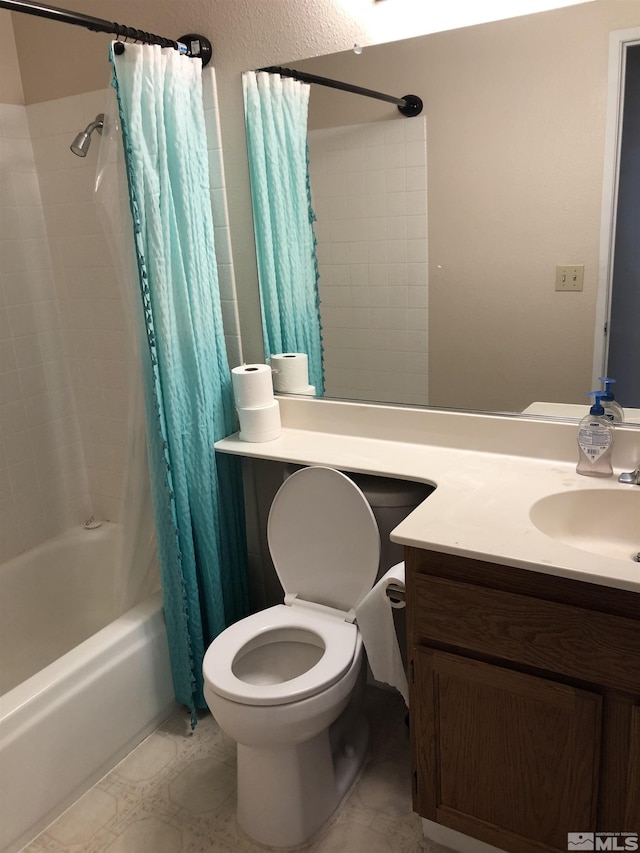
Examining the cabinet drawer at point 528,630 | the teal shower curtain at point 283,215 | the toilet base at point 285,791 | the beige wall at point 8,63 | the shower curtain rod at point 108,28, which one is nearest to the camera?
the cabinet drawer at point 528,630

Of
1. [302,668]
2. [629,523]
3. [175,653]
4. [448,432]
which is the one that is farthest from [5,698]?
[629,523]

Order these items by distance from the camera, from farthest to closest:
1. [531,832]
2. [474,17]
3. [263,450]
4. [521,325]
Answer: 1. [263,450]
2. [521,325]
3. [474,17]
4. [531,832]

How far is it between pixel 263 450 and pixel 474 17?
4.02 feet

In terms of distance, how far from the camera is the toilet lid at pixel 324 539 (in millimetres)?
1802

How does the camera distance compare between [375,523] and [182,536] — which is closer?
[375,523]

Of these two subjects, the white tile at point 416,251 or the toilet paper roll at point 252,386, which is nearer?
the white tile at point 416,251

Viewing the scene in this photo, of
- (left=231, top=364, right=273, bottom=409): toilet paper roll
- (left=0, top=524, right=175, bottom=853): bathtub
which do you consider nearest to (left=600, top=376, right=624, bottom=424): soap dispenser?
(left=231, top=364, right=273, bottom=409): toilet paper roll

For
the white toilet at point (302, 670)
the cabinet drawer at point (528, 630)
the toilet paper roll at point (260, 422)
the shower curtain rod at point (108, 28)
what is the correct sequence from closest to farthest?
the cabinet drawer at point (528, 630) → the shower curtain rod at point (108, 28) → the white toilet at point (302, 670) → the toilet paper roll at point (260, 422)

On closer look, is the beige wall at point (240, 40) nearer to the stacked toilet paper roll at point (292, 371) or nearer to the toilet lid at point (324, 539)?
the stacked toilet paper roll at point (292, 371)

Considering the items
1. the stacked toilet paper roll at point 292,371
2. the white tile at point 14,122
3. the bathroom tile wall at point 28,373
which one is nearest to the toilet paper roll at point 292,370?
the stacked toilet paper roll at point 292,371

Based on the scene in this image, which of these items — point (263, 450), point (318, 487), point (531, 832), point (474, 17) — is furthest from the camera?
point (263, 450)

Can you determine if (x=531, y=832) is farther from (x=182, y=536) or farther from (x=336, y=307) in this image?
(x=336, y=307)

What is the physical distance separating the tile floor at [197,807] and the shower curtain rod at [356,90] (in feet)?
5.76

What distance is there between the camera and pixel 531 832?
1444 millimetres
